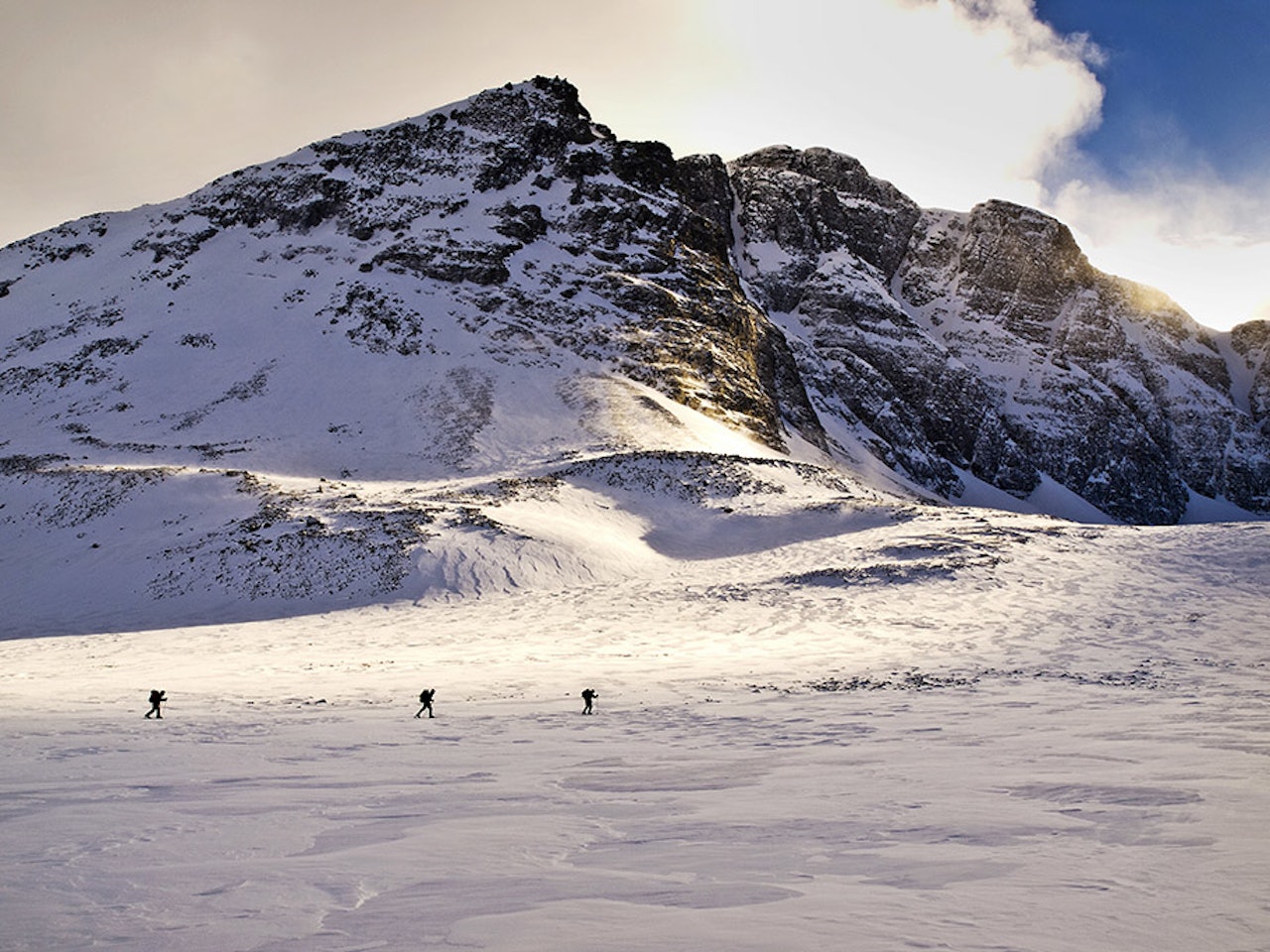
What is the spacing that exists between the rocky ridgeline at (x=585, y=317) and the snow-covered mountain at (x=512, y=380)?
42 cm

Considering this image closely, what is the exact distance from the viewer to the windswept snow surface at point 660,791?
13.8 feet

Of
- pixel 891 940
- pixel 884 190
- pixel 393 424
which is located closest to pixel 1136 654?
pixel 891 940

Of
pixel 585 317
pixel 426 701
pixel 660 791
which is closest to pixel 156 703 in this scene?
pixel 426 701

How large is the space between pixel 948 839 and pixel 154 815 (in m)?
6.44

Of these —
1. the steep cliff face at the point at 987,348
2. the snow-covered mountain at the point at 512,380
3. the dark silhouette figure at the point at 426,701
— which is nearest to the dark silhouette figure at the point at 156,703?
the dark silhouette figure at the point at 426,701

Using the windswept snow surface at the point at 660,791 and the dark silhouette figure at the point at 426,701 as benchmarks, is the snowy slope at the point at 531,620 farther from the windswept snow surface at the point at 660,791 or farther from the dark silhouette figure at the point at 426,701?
the dark silhouette figure at the point at 426,701

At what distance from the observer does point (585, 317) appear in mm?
69312

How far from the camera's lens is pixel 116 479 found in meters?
37.0

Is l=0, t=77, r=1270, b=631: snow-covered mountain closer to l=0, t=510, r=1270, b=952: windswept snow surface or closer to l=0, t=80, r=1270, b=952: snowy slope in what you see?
l=0, t=80, r=1270, b=952: snowy slope

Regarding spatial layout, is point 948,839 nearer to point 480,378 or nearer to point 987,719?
point 987,719

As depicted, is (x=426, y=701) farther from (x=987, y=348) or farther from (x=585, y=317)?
(x=987, y=348)

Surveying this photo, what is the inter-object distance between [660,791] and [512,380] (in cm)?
5354

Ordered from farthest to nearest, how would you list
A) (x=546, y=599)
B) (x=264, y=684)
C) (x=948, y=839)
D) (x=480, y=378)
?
(x=480, y=378)
(x=546, y=599)
(x=264, y=684)
(x=948, y=839)

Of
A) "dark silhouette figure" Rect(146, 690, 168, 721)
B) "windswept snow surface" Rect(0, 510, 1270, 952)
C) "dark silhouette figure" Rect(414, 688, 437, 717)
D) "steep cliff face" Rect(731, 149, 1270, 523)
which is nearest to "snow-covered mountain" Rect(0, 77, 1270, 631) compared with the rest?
"steep cliff face" Rect(731, 149, 1270, 523)
